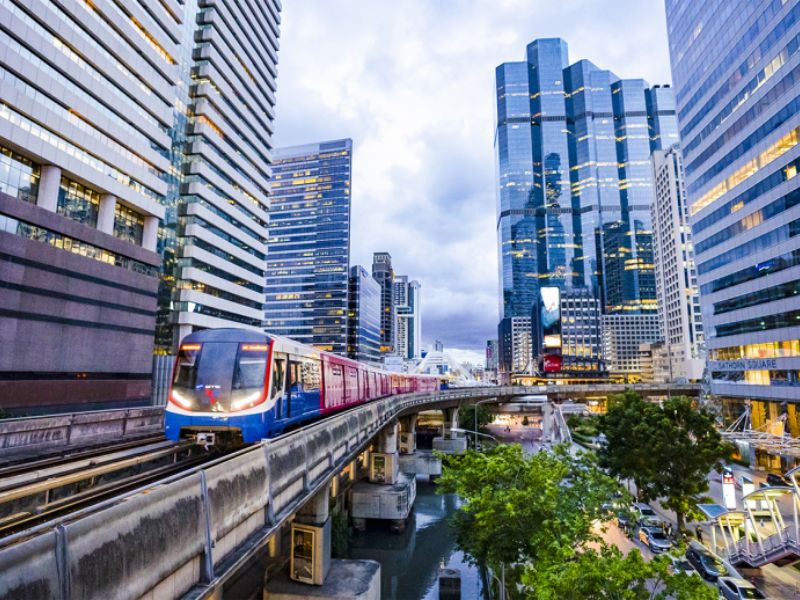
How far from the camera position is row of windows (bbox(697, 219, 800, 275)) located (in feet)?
153

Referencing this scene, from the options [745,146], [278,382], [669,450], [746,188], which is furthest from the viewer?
[745,146]

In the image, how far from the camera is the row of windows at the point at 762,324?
155 feet

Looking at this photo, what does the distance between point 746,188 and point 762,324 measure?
1540 cm

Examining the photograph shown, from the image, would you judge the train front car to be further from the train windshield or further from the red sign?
the red sign

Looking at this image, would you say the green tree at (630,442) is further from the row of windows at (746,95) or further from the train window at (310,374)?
the row of windows at (746,95)

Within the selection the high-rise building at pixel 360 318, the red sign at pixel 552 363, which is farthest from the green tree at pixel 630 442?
the red sign at pixel 552 363

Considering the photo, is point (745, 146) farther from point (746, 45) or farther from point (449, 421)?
point (449, 421)

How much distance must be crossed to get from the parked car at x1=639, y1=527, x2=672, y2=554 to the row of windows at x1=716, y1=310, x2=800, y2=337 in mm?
31826

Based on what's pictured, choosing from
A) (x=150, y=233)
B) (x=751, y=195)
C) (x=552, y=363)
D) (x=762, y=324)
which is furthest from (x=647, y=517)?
(x=552, y=363)

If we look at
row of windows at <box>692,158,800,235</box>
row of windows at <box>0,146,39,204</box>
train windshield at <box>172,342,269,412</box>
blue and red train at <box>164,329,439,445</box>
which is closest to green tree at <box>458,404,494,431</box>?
row of windows at <box>692,158,800,235</box>

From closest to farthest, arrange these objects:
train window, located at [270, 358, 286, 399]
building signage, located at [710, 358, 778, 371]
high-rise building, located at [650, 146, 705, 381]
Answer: train window, located at [270, 358, 286, 399] < building signage, located at [710, 358, 778, 371] < high-rise building, located at [650, 146, 705, 381]

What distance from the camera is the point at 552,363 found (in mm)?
172750

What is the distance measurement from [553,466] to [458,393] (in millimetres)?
52121

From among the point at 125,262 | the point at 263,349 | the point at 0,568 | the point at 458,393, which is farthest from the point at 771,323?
the point at 125,262
